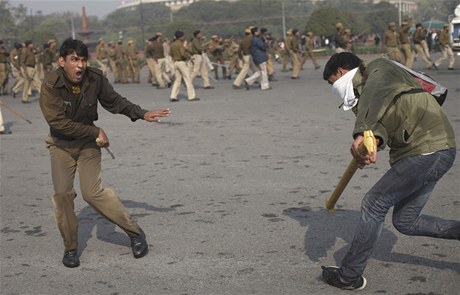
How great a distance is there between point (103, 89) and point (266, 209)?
7.11 feet

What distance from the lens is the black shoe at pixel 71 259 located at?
18.4 feet

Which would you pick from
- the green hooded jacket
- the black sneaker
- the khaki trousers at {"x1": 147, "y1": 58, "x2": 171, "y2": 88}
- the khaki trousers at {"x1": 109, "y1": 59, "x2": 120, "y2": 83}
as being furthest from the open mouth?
the khaki trousers at {"x1": 109, "y1": 59, "x2": 120, "y2": 83}

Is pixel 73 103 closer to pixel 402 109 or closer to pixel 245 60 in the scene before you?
pixel 402 109

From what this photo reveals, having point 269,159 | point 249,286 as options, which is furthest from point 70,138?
point 269,159

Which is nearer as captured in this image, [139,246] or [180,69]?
[139,246]

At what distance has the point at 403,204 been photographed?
15.5 feet

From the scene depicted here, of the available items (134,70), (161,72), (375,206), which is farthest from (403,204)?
(134,70)

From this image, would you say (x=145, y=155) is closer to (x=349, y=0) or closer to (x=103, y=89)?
(x=103, y=89)

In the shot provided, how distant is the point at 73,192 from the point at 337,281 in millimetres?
2183

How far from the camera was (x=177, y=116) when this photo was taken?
15117 mm

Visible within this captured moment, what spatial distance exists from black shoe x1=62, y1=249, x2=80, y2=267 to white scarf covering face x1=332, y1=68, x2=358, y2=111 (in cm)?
244

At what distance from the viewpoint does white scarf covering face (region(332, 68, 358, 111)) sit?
15.0 ft

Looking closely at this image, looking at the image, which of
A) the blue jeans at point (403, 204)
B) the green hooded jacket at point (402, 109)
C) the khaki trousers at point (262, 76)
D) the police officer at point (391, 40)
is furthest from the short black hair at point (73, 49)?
the police officer at point (391, 40)

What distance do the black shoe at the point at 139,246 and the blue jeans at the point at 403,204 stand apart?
5.73 ft
